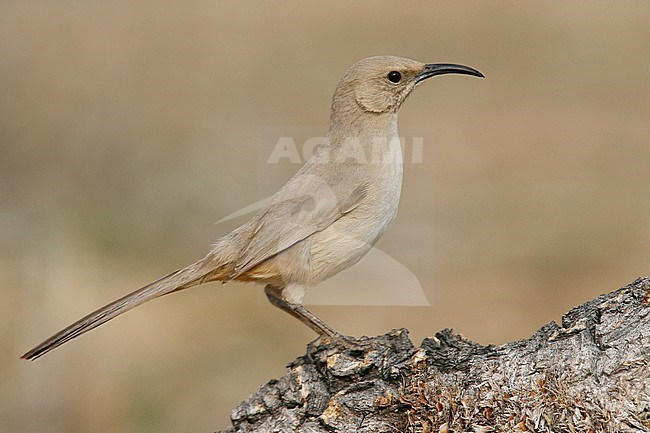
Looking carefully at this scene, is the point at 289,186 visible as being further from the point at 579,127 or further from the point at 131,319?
the point at 579,127

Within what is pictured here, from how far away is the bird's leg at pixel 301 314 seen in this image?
4845mm

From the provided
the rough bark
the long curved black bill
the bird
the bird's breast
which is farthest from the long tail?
the long curved black bill

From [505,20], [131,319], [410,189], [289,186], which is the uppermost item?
[505,20]

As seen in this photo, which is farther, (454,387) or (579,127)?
(579,127)

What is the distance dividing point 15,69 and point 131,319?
267 inches

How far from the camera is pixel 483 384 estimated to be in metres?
3.86

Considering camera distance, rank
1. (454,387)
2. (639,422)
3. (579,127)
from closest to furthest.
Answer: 1. (639,422)
2. (454,387)
3. (579,127)

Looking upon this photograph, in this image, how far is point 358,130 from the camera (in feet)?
17.2

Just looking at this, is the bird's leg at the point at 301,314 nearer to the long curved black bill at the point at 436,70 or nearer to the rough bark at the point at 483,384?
the rough bark at the point at 483,384

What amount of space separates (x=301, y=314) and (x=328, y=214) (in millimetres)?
528

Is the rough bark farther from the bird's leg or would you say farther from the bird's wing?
the bird's wing

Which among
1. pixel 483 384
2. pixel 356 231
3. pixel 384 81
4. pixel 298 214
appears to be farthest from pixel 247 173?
pixel 483 384

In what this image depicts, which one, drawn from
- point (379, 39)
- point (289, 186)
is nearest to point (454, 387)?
point (289, 186)

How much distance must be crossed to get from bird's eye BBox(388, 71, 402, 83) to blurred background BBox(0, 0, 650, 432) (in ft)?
4.09
